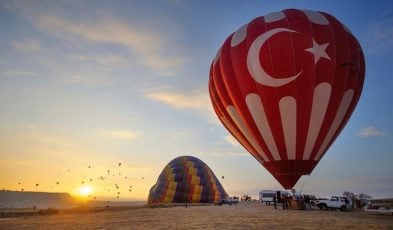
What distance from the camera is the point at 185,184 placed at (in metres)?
51.7

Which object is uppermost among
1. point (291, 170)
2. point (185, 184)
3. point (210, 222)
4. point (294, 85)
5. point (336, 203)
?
point (294, 85)

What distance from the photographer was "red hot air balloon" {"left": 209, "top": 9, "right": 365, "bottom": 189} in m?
23.7

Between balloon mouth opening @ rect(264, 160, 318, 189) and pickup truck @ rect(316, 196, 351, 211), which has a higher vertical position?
balloon mouth opening @ rect(264, 160, 318, 189)

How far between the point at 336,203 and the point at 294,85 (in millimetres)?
18483

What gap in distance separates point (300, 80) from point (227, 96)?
594 centimetres

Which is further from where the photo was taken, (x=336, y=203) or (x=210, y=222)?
(x=336, y=203)

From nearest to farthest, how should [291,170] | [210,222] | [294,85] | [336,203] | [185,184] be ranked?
[210,222], [294,85], [291,170], [336,203], [185,184]

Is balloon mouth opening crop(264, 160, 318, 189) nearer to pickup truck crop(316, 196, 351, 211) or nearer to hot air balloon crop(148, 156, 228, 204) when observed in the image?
pickup truck crop(316, 196, 351, 211)

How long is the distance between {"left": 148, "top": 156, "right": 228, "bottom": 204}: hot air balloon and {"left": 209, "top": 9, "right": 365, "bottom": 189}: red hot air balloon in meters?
27.4

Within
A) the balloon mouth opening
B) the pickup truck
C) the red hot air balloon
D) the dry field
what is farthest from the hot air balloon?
the red hot air balloon

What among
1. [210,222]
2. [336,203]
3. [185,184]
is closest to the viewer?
[210,222]

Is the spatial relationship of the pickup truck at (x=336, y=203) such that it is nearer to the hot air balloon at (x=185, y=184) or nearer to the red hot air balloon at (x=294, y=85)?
the red hot air balloon at (x=294, y=85)

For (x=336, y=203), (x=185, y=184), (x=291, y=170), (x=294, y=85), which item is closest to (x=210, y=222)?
(x=291, y=170)

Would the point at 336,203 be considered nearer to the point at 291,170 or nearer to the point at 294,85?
the point at 291,170
